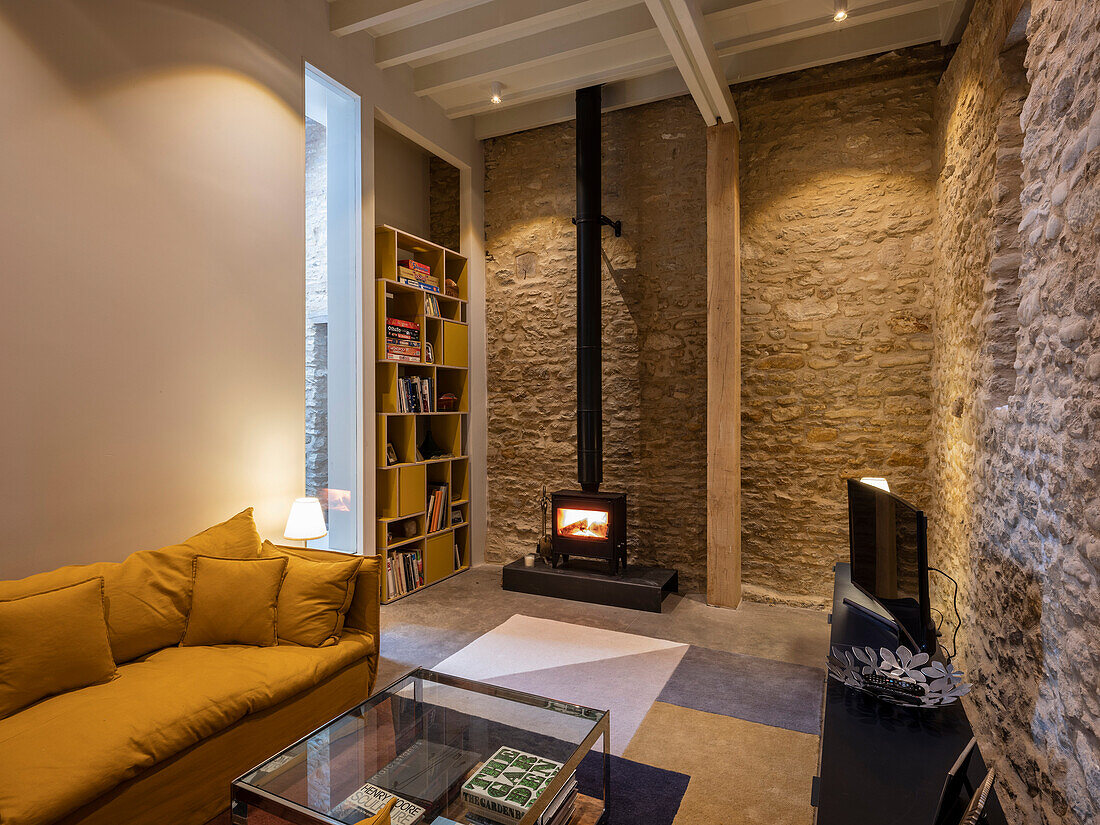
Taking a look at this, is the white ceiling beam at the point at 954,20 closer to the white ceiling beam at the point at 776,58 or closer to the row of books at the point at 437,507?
the white ceiling beam at the point at 776,58

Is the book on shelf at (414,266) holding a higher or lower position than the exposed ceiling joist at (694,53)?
lower

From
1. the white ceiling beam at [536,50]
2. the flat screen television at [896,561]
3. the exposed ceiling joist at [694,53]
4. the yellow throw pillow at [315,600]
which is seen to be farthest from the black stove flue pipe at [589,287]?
the yellow throw pillow at [315,600]

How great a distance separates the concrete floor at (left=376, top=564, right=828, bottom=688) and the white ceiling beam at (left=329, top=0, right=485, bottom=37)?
3627 mm

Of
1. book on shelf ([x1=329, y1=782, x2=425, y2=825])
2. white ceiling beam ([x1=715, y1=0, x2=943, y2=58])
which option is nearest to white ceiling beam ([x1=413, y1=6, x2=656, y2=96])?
white ceiling beam ([x1=715, y1=0, x2=943, y2=58])

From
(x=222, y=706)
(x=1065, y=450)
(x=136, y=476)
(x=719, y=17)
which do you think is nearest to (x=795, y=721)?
(x=1065, y=450)

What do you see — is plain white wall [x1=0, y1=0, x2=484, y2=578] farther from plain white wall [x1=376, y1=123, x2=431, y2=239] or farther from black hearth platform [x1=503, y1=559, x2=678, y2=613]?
black hearth platform [x1=503, y1=559, x2=678, y2=613]

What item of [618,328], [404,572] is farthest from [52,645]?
[618,328]

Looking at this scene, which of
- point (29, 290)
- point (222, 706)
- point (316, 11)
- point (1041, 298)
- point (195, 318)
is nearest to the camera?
point (1041, 298)

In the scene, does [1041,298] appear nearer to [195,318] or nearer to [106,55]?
[195,318]

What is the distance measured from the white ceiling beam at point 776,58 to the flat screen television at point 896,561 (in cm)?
291

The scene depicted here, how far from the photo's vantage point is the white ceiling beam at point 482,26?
12.0ft

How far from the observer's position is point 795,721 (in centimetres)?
266

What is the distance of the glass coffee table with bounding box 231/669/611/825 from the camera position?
165 centimetres

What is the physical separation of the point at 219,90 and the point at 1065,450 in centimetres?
379
